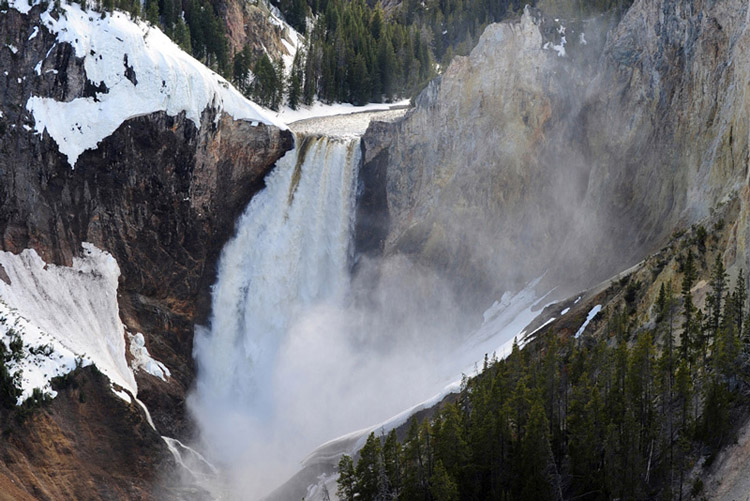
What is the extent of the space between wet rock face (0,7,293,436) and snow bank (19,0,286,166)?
0.53 m

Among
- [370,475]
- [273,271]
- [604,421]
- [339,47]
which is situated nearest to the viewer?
[604,421]

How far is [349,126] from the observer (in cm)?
6306

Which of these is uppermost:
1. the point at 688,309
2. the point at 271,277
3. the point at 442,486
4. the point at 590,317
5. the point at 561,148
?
the point at 561,148

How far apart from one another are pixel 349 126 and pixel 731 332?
A: 40.2m

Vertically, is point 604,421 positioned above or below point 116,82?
below

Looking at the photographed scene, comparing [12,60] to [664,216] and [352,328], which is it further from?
[664,216]

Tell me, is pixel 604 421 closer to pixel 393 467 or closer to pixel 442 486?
pixel 442 486

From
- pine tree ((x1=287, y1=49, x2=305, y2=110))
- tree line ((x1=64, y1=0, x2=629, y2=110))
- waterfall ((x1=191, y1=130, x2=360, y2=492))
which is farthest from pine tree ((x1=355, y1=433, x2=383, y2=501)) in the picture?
pine tree ((x1=287, y1=49, x2=305, y2=110))

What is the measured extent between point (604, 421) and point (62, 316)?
2912 centimetres

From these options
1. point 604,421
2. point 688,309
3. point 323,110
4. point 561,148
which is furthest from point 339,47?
point 604,421

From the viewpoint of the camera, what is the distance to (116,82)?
5009cm

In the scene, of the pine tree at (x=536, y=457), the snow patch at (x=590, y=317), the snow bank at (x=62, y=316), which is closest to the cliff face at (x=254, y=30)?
the snow bank at (x=62, y=316)

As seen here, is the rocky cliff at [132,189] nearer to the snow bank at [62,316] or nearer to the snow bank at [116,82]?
the snow bank at [116,82]

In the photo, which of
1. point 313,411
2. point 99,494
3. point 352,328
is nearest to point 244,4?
point 352,328
